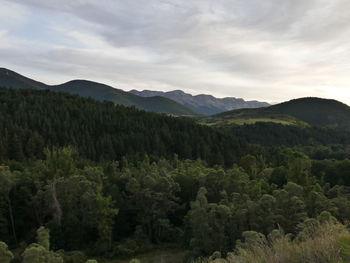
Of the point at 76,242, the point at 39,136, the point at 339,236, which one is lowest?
the point at 76,242

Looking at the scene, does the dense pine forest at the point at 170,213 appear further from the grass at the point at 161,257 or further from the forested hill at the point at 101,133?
Result: the forested hill at the point at 101,133

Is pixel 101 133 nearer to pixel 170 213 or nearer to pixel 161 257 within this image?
pixel 170 213

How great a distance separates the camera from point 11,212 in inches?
1965

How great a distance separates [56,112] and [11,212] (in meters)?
106

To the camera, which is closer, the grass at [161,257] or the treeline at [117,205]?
the grass at [161,257]

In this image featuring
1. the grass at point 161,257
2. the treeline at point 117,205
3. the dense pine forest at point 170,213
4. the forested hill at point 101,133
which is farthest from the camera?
the forested hill at point 101,133

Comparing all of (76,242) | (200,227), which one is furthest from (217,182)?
(76,242)

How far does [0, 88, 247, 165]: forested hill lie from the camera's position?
110750mm

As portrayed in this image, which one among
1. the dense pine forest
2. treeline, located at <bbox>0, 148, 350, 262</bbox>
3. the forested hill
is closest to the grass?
the dense pine forest

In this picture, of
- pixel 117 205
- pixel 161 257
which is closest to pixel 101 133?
pixel 117 205

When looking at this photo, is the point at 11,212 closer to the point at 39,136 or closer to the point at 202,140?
the point at 39,136

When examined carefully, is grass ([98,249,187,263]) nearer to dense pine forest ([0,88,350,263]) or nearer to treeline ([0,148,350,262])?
dense pine forest ([0,88,350,263])

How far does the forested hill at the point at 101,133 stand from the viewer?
111 meters

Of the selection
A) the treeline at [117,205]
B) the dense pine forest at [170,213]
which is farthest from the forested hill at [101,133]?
the treeline at [117,205]
